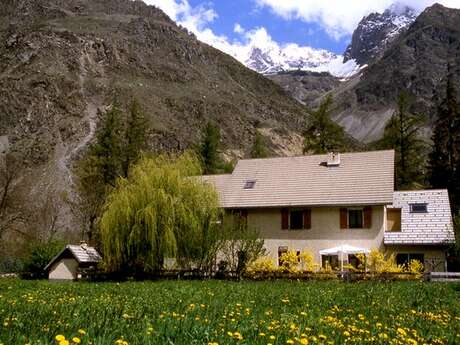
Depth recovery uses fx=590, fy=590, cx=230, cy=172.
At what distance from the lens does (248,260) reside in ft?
100

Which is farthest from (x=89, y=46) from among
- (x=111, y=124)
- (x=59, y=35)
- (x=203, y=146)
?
(x=111, y=124)

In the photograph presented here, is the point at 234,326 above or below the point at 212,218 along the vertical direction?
below

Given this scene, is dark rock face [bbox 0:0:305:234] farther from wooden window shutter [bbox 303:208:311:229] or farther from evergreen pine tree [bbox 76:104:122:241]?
wooden window shutter [bbox 303:208:311:229]

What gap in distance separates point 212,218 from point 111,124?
69.1ft

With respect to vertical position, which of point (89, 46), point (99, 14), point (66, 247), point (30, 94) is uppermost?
point (99, 14)

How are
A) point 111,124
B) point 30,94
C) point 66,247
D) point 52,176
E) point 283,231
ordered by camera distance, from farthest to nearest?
point 30,94 → point 52,176 → point 111,124 → point 283,231 → point 66,247

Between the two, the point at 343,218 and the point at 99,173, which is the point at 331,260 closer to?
the point at 343,218

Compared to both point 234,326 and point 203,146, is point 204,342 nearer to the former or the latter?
point 234,326

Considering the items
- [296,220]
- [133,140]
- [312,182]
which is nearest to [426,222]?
[312,182]

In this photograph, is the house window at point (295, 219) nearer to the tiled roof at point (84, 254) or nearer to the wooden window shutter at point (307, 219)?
the wooden window shutter at point (307, 219)

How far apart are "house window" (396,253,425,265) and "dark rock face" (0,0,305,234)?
31971 millimetres

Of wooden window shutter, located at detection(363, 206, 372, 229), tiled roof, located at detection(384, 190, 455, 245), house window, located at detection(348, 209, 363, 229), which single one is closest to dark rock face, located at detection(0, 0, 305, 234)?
house window, located at detection(348, 209, 363, 229)

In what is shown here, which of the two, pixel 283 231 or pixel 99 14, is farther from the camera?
pixel 99 14

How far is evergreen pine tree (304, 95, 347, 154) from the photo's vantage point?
52.9 m
